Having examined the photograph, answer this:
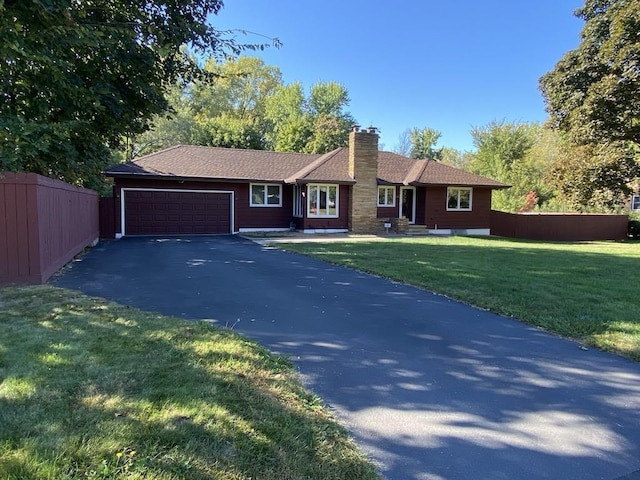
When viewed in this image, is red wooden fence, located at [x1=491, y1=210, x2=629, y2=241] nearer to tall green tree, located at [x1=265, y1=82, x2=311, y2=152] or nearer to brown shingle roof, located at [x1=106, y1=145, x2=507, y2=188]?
brown shingle roof, located at [x1=106, y1=145, x2=507, y2=188]

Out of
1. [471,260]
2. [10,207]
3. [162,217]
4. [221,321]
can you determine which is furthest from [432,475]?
[162,217]

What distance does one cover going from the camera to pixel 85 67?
817 centimetres

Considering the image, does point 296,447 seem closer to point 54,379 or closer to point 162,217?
point 54,379

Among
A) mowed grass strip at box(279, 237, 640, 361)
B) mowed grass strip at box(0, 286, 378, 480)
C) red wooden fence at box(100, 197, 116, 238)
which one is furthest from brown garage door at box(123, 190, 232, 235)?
mowed grass strip at box(0, 286, 378, 480)

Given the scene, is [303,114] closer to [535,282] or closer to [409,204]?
[409,204]

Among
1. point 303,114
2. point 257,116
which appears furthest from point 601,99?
point 257,116

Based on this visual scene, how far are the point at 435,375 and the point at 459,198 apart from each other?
21.3m

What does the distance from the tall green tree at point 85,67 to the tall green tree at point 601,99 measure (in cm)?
1605

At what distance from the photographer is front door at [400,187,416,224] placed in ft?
78.7

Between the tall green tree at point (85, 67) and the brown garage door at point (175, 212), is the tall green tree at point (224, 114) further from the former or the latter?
the tall green tree at point (85, 67)

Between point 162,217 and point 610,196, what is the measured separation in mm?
22013

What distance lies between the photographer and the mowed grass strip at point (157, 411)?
7.97 feet

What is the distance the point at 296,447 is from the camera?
2709mm

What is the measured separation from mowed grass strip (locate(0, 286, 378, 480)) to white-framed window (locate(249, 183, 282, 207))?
1669 centimetres
